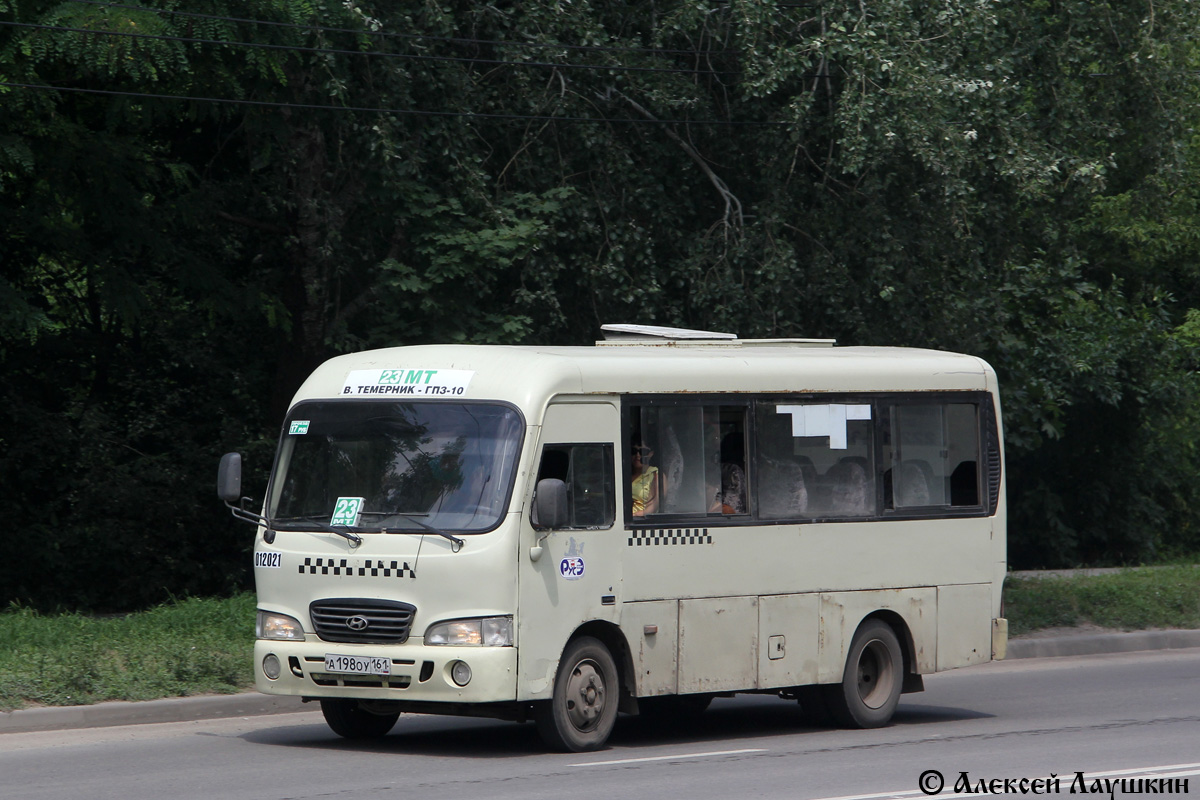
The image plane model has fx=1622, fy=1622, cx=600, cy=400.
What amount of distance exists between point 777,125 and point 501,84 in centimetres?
305

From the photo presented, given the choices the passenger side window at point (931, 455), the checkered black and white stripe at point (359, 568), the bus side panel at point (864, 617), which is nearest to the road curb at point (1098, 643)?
the passenger side window at point (931, 455)

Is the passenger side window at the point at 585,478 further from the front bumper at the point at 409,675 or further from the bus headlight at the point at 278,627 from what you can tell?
the bus headlight at the point at 278,627

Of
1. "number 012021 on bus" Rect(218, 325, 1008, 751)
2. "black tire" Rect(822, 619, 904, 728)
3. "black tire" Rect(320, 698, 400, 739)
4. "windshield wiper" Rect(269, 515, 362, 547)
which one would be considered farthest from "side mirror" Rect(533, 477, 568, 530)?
"black tire" Rect(822, 619, 904, 728)

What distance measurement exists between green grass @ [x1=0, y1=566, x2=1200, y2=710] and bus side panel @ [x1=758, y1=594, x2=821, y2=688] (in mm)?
4041

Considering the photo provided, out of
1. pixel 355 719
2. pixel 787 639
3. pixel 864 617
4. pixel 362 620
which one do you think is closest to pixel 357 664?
pixel 362 620

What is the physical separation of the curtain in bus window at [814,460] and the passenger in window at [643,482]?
88 cm

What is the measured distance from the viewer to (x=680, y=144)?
18250 mm

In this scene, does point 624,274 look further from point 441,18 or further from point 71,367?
point 71,367

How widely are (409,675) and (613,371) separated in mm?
2335

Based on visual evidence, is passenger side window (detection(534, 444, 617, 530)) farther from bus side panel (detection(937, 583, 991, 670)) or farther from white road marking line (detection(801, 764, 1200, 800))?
bus side panel (detection(937, 583, 991, 670))

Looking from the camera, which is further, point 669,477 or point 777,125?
point 777,125

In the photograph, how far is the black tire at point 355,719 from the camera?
10.5 m

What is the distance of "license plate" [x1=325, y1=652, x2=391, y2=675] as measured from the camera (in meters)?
9.52

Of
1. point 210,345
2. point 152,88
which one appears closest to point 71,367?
point 210,345
